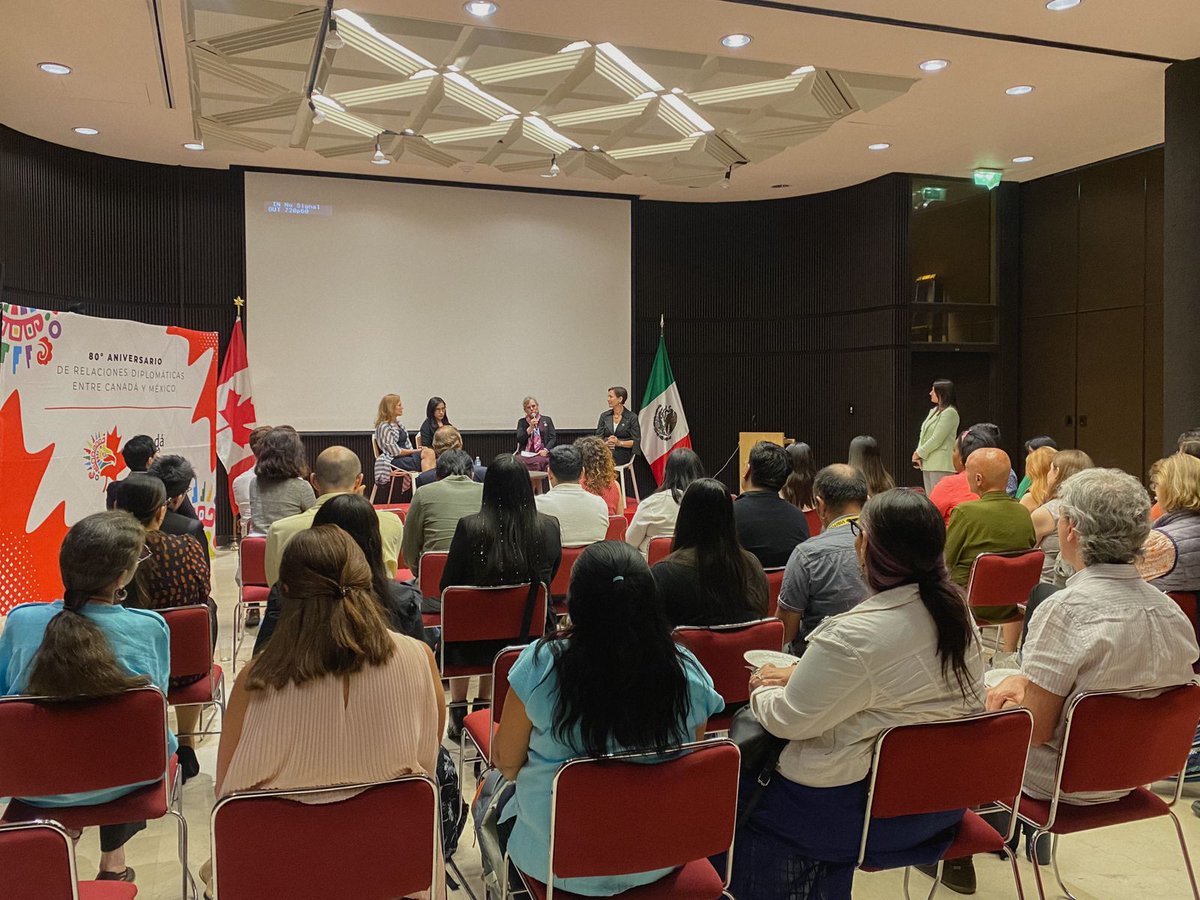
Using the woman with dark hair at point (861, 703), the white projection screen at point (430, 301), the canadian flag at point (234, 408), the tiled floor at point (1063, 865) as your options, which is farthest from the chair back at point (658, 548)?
the white projection screen at point (430, 301)

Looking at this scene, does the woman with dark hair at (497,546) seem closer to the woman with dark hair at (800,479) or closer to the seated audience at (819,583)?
the seated audience at (819,583)

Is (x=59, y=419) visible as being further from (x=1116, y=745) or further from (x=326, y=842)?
(x=1116, y=745)

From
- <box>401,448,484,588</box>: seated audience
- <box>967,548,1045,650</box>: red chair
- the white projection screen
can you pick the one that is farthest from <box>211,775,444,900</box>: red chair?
the white projection screen

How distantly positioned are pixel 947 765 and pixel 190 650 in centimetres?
255

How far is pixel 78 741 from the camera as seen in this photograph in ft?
7.44

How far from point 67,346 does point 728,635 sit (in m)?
4.19

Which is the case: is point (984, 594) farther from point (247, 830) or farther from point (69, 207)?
point (69, 207)

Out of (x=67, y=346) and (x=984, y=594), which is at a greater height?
→ (x=67, y=346)

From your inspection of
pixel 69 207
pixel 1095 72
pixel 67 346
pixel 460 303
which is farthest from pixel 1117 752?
pixel 69 207

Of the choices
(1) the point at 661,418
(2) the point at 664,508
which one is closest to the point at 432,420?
(1) the point at 661,418

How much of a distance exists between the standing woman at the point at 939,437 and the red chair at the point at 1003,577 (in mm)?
4554

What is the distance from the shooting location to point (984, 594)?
429 cm

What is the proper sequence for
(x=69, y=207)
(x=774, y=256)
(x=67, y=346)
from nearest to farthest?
(x=67, y=346) < (x=69, y=207) < (x=774, y=256)

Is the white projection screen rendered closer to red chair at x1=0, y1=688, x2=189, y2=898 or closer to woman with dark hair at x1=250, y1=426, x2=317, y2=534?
woman with dark hair at x1=250, y1=426, x2=317, y2=534
